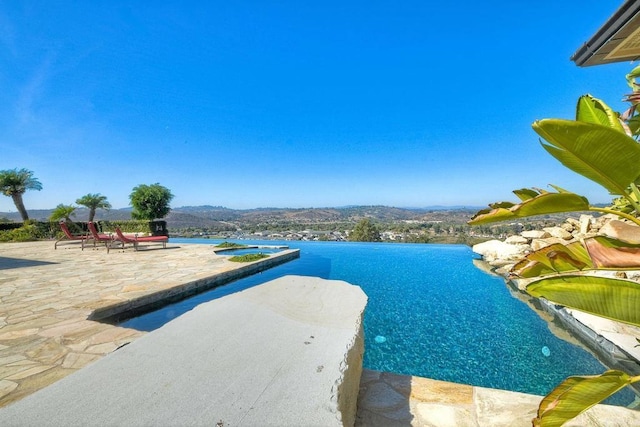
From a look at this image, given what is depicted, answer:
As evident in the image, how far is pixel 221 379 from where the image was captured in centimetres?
168

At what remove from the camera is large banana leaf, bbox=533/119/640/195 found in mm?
880

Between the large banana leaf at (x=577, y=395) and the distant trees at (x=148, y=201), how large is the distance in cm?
2022

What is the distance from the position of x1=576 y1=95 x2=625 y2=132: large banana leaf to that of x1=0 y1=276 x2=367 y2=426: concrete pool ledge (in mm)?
2108

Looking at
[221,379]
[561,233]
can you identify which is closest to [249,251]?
[221,379]

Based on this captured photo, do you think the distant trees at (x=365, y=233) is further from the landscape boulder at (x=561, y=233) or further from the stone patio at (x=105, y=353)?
the stone patio at (x=105, y=353)

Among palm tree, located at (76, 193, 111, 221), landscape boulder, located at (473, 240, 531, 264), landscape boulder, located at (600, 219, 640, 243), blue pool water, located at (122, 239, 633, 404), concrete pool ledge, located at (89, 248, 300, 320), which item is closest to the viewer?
landscape boulder, located at (600, 219, 640, 243)

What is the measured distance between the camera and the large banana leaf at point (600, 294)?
0.99m

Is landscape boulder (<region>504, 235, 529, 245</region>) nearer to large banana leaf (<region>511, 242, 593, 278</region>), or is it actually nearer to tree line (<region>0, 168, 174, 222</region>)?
large banana leaf (<region>511, 242, 593, 278</region>)

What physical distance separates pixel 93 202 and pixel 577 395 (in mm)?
25435

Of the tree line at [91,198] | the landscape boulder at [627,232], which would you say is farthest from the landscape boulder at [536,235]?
the tree line at [91,198]

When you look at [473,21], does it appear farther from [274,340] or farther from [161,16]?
[274,340]

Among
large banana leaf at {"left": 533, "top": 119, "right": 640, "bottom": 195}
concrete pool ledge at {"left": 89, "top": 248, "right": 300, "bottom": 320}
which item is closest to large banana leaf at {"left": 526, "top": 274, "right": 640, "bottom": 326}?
large banana leaf at {"left": 533, "top": 119, "right": 640, "bottom": 195}

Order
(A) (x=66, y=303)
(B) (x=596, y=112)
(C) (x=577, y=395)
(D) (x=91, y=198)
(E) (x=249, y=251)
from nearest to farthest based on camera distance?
1. (C) (x=577, y=395)
2. (B) (x=596, y=112)
3. (A) (x=66, y=303)
4. (E) (x=249, y=251)
5. (D) (x=91, y=198)

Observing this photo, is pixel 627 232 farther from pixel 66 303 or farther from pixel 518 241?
pixel 518 241
